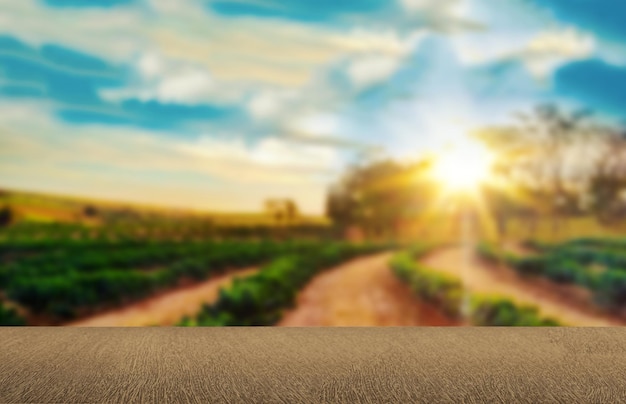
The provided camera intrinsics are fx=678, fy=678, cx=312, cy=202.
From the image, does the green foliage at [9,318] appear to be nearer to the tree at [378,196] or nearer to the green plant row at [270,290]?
the green plant row at [270,290]

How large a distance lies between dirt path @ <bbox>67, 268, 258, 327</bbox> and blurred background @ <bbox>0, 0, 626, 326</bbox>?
0.8 inches

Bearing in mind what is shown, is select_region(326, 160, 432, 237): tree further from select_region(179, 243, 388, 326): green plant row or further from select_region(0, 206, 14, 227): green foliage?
select_region(0, 206, 14, 227): green foliage

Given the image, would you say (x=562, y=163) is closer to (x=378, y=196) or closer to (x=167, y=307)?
(x=378, y=196)

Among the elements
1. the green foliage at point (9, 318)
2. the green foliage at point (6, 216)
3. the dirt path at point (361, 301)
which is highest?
the green foliage at point (6, 216)

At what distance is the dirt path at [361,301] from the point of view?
19.9 feet

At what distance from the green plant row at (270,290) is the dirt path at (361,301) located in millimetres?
98

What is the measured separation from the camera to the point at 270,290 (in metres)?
6.11

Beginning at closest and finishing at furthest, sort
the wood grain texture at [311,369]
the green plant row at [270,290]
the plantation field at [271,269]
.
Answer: the wood grain texture at [311,369]
the green plant row at [270,290]
the plantation field at [271,269]

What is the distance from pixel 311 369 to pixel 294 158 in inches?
161

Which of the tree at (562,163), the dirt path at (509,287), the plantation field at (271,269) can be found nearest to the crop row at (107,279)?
the plantation field at (271,269)

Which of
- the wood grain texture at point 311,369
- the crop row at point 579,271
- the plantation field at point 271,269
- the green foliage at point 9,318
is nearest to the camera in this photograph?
the wood grain texture at point 311,369

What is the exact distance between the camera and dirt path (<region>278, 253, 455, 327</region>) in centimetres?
606

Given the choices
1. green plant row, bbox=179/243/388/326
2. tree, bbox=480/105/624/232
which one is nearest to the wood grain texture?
green plant row, bbox=179/243/388/326

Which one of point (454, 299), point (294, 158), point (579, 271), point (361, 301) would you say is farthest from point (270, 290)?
point (579, 271)
